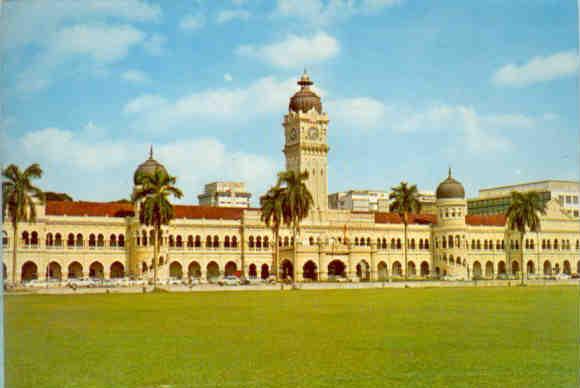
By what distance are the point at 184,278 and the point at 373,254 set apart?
2181 cm

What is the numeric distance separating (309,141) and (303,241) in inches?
498

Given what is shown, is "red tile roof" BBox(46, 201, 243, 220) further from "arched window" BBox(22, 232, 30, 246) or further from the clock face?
the clock face

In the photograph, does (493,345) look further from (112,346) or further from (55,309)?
(55,309)

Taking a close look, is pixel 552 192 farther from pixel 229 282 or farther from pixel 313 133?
pixel 229 282

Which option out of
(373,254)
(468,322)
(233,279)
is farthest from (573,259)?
(468,322)

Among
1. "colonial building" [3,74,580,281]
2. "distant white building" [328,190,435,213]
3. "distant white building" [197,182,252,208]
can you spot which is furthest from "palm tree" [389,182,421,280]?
"distant white building" [197,182,252,208]

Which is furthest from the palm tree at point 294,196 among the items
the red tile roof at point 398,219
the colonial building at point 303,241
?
the red tile roof at point 398,219

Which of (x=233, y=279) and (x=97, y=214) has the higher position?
(x=97, y=214)

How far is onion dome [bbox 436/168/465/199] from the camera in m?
103

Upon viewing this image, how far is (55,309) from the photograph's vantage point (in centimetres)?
3397

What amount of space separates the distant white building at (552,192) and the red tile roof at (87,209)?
48824 mm

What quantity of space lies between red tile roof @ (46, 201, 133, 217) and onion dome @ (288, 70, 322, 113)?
2347 centimetres

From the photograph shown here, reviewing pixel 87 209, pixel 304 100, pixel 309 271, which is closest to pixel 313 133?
pixel 304 100

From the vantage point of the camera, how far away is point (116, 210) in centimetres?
9006
